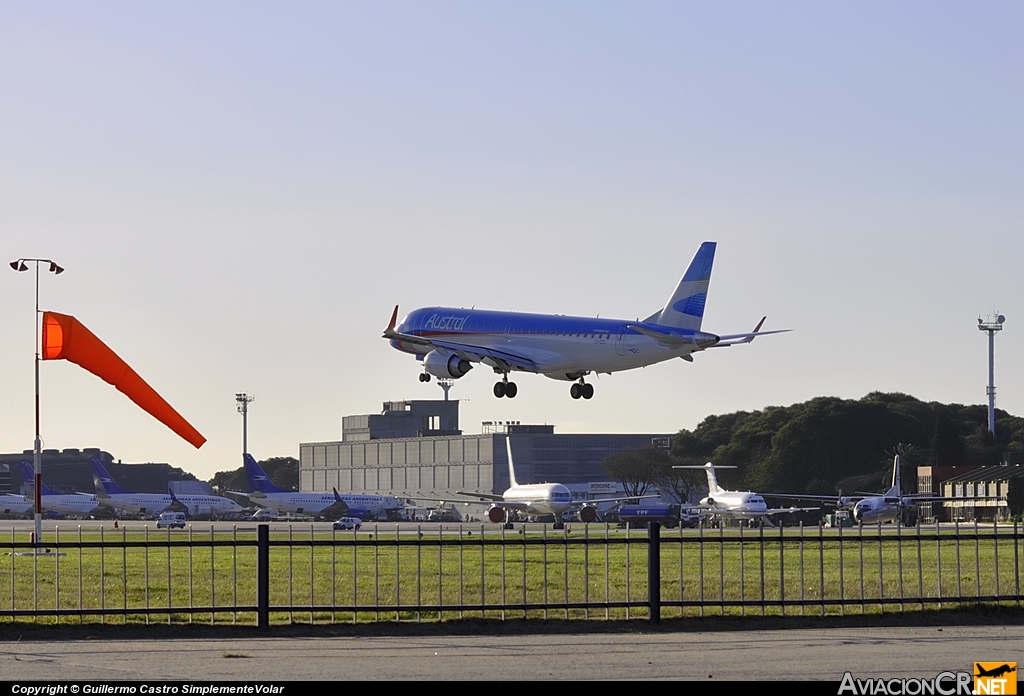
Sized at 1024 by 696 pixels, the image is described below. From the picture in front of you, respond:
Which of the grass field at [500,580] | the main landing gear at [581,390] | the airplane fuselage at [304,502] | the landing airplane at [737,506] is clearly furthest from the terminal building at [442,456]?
the grass field at [500,580]

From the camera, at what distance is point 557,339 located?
54.1 m

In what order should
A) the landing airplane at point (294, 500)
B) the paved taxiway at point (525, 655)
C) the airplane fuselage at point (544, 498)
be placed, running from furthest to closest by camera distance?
1. the landing airplane at point (294, 500)
2. the airplane fuselage at point (544, 498)
3. the paved taxiway at point (525, 655)

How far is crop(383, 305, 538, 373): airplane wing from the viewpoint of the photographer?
5544 centimetres

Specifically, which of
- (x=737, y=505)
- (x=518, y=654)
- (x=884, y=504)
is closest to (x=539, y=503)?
(x=737, y=505)

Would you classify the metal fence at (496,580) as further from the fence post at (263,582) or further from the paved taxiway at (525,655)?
the paved taxiway at (525,655)

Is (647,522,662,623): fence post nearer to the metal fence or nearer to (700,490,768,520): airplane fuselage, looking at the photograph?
the metal fence

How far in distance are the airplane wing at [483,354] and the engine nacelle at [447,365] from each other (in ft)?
0.92

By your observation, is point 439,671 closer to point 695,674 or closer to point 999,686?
point 695,674

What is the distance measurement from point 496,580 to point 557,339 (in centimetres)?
2455

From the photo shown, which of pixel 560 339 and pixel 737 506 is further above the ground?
pixel 560 339

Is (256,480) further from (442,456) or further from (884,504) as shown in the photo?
(884,504)

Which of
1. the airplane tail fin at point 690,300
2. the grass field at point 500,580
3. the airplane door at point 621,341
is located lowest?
the grass field at point 500,580

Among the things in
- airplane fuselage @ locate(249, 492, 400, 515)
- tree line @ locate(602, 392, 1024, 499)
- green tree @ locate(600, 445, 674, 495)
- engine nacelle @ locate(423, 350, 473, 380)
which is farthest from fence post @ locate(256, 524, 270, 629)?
green tree @ locate(600, 445, 674, 495)

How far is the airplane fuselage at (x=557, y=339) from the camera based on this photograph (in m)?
52.4
